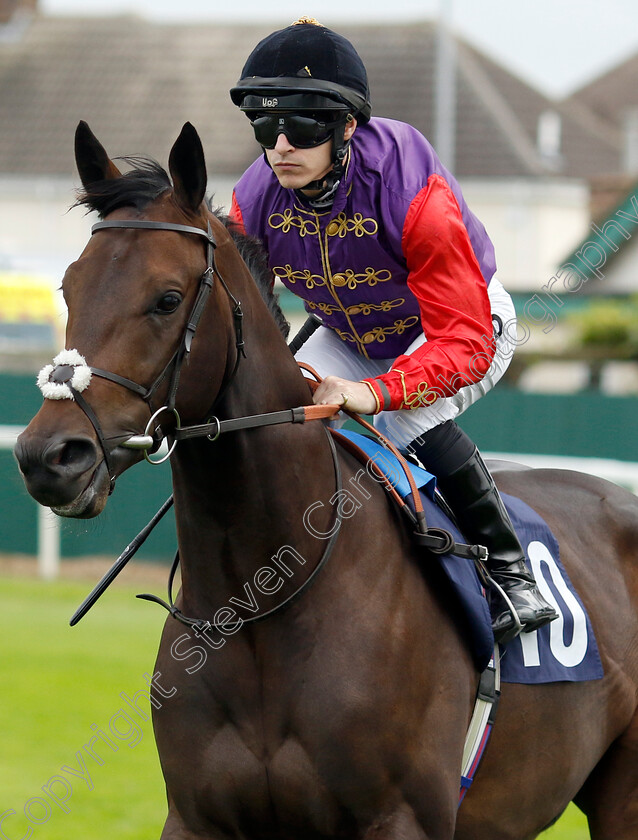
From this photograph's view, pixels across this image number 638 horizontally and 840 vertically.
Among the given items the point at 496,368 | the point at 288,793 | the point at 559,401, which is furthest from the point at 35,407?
the point at 288,793

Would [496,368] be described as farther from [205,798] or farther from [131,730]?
[131,730]

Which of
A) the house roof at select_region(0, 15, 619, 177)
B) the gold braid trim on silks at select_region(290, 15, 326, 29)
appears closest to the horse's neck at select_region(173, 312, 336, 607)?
the gold braid trim on silks at select_region(290, 15, 326, 29)

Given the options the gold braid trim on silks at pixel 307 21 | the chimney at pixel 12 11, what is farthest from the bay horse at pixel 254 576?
the chimney at pixel 12 11

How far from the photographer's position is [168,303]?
2.34m

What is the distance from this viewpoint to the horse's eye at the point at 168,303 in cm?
233

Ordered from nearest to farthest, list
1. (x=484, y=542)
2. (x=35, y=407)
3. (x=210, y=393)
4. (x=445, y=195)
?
1. (x=210, y=393)
2. (x=445, y=195)
3. (x=484, y=542)
4. (x=35, y=407)

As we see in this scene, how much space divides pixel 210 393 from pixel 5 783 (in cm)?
322

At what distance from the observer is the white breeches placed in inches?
123

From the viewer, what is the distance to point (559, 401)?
1008cm

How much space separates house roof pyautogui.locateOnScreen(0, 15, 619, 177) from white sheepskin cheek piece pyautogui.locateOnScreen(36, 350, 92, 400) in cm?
2600

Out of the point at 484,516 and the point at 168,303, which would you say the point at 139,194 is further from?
the point at 484,516

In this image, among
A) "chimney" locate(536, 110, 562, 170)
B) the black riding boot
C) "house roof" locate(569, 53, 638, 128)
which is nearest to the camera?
the black riding boot

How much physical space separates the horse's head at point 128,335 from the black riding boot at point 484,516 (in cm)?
79

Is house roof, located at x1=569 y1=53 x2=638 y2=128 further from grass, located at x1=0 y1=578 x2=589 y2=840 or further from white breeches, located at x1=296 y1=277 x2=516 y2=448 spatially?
white breeches, located at x1=296 y1=277 x2=516 y2=448
